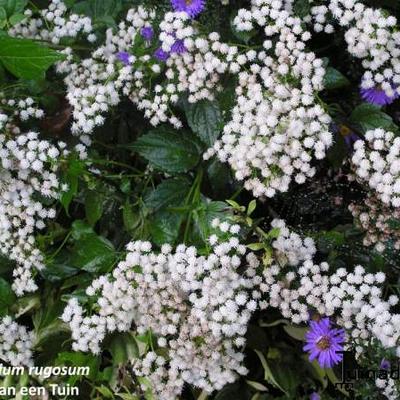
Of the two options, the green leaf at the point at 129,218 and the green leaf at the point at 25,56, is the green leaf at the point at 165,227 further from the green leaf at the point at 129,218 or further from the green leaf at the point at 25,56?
the green leaf at the point at 25,56

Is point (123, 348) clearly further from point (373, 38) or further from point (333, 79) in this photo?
point (373, 38)

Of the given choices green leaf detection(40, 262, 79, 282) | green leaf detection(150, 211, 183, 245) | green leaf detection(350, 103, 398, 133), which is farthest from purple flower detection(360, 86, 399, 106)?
green leaf detection(40, 262, 79, 282)

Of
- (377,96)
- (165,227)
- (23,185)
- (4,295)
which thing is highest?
(377,96)

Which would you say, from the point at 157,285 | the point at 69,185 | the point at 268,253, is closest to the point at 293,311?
the point at 268,253

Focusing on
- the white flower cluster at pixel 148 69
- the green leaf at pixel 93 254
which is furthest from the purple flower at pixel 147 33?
the green leaf at pixel 93 254

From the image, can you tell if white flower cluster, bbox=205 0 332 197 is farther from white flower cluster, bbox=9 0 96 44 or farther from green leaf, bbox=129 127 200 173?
white flower cluster, bbox=9 0 96 44

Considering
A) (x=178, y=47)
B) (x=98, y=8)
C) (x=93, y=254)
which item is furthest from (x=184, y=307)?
(x=98, y=8)
